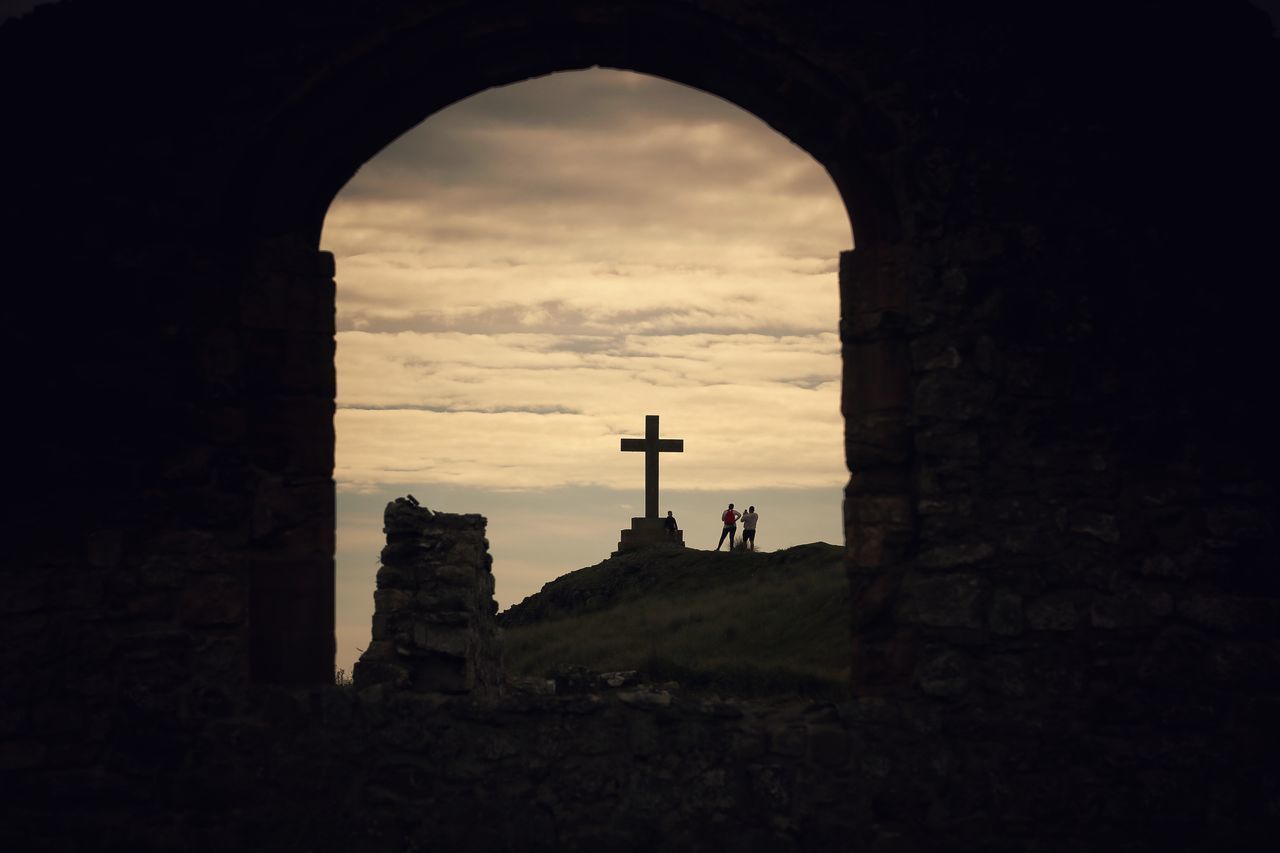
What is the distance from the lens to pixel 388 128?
608 cm

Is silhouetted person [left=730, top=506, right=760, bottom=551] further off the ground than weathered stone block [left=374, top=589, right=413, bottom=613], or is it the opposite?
silhouetted person [left=730, top=506, right=760, bottom=551]

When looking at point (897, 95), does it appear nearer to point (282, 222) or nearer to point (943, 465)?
point (943, 465)

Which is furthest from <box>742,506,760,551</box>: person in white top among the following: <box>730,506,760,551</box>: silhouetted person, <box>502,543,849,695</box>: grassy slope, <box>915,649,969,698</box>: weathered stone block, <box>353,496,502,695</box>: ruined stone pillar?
<box>915,649,969,698</box>: weathered stone block

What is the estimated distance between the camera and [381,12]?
5.91 metres

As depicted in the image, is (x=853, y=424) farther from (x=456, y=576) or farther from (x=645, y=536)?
(x=645, y=536)

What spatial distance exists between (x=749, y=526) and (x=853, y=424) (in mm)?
15437

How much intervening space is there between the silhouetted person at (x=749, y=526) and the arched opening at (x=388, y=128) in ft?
49.5

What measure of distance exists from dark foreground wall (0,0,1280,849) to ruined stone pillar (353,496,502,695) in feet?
5.22

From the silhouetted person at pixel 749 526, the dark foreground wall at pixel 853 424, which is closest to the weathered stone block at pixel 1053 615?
the dark foreground wall at pixel 853 424

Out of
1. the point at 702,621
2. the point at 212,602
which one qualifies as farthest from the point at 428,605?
the point at 702,621

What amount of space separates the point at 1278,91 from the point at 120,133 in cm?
557

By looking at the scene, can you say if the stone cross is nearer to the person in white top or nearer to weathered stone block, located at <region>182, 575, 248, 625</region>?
the person in white top

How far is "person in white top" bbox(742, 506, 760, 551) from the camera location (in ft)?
69.0

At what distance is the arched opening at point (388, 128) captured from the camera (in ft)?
19.1
